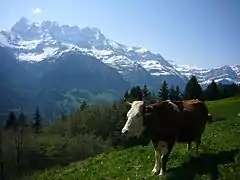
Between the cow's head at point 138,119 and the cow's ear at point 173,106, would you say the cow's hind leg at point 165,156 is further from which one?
the cow's ear at point 173,106

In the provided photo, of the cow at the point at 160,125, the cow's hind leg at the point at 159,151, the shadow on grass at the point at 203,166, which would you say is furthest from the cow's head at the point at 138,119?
the shadow on grass at the point at 203,166

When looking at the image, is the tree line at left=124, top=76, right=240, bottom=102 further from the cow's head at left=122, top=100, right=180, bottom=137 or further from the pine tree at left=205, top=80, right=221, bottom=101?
the cow's head at left=122, top=100, right=180, bottom=137

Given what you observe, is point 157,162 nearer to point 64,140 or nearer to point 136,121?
point 136,121

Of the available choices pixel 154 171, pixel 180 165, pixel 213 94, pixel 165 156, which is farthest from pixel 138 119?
pixel 213 94

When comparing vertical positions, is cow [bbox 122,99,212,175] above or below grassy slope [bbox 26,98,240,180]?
above

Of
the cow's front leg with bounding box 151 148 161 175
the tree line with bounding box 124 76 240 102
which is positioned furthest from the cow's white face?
the tree line with bounding box 124 76 240 102

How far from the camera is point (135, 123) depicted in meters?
16.7

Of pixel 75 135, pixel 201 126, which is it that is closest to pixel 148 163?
pixel 201 126

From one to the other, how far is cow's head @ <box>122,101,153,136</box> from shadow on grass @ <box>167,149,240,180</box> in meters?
2.31

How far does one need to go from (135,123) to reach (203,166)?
358 cm

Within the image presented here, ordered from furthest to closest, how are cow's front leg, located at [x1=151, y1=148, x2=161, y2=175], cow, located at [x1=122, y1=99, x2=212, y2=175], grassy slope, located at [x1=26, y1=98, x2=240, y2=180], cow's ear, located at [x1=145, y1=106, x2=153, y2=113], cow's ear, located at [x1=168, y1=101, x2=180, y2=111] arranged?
cow's ear, located at [x1=168, y1=101, x2=180, y2=111]
cow's front leg, located at [x1=151, y1=148, x2=161, y2=175]
cow's ear, located at [x1=145, y1=106, x2=153, y2=113]
cow, located at [x1=122, y1=99, x2=212, y2=175]
grassy slope, located at [x1=26, y1=98, x2=240, y2=180]

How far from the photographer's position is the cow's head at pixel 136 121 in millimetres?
16609

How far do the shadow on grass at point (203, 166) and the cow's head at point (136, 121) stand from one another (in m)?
2.31

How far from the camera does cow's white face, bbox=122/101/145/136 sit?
54.4 feet
